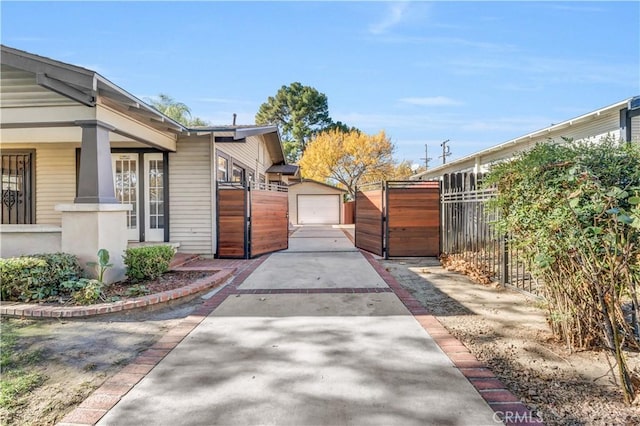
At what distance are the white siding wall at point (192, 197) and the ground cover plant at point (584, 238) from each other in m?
7.00

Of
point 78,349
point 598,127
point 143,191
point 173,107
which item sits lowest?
point 78,349

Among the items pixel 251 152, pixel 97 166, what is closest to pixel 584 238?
pixel 97 166

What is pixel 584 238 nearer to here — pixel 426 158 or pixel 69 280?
pixel 69 280

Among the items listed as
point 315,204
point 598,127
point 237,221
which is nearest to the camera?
point 237,221

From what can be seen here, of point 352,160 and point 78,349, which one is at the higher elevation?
point 352,160

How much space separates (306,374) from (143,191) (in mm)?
7669

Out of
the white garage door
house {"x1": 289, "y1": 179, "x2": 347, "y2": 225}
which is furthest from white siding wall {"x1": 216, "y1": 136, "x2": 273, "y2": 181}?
the white garage door

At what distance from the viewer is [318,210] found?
84.1 feet

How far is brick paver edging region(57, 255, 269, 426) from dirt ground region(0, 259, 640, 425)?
9 centimetres

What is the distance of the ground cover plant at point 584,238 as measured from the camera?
249 cm

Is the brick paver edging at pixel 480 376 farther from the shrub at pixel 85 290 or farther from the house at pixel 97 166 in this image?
the house at pixel 97 166

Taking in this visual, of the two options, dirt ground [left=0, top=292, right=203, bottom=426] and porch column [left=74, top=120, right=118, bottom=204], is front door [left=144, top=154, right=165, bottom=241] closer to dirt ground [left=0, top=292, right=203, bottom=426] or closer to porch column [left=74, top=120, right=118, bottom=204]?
porch column [left=74, top=120, right=118, bottom=204]

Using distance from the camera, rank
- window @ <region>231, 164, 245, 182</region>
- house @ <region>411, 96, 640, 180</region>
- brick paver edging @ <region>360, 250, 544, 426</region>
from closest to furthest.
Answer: brick paver edging @ <region>360, 250, 544, 426</region>
house @ <region>411, 96, 640, 180</region>
window @ <region>231, 164, 245, 182</region>

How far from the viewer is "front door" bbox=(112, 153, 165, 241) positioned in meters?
8.76
